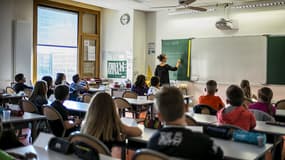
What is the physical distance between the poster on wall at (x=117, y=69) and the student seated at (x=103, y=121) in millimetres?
7515

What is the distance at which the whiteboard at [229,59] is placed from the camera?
8.07m

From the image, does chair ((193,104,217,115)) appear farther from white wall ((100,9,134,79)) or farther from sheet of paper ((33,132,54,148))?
white wall ((100,9,134,79))

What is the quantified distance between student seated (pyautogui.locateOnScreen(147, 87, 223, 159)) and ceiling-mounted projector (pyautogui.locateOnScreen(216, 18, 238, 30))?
658 centimetres

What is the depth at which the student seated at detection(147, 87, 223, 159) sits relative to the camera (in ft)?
6.52

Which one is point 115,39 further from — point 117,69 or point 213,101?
point 213,101

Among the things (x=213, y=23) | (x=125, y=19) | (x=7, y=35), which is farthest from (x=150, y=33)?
→ (x=7, y=35)

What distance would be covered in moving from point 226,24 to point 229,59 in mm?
874

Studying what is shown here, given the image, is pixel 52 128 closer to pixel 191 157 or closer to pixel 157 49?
pixel 191 157

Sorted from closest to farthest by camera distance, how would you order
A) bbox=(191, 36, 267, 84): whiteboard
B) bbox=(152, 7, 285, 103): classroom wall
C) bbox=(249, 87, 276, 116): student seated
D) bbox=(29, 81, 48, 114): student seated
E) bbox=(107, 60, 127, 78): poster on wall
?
bbox=(249, 87, 276, 116): student seated < bbox=(29, 81, 48, 114): student seated < bbox=(152, 7, 285, 103): classroom wall < bbox=(191, 36, 267, 84): whiteboard < bbox=(107, 60, 127, 78): poster on wall

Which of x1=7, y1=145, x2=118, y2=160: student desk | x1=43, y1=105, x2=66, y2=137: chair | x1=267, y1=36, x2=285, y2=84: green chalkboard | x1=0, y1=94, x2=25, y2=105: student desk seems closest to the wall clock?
x1=267, y1=36, x2=285, y2=84: green chalkboard

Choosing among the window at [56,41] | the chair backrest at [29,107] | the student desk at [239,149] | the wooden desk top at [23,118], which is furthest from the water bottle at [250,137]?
the window at [56,41]

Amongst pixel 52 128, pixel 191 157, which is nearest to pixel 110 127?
pixel 191 157

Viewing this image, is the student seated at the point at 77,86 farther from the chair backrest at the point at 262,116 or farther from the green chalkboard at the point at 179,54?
the chair backrest at the point at 262,116

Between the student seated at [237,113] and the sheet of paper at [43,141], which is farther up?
the student seated at [237,113]
